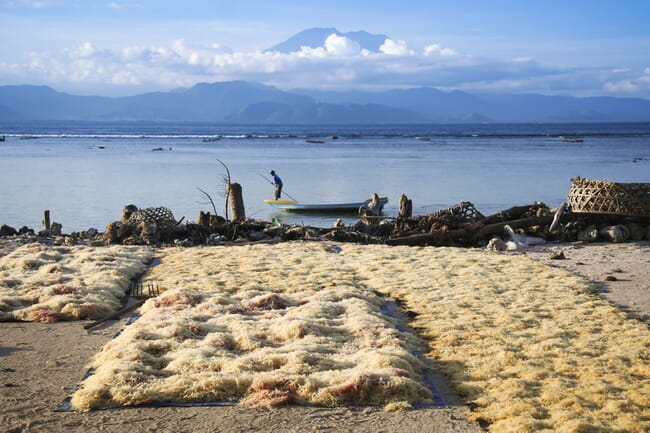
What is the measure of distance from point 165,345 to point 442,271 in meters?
5.63

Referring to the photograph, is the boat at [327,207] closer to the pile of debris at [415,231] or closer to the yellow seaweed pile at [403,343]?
the pile of debris at [415,231]

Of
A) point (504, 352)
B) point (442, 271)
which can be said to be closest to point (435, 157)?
point (442, 271)

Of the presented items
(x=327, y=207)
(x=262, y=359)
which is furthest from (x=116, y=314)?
(x=327, y=207)

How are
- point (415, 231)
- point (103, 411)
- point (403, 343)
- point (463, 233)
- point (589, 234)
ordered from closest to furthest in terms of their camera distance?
point (103, 411) → point (403, 343) → point (589, 234) → point (463, 233) → point (415, 231)

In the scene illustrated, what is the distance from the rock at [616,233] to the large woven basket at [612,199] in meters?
0.33

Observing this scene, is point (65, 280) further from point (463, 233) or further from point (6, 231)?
point (463, 233)

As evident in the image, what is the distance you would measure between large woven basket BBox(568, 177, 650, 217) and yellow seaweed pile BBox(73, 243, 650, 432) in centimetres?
447

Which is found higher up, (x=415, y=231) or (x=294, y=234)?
(x=415, y=231)

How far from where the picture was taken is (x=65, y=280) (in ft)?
33.4

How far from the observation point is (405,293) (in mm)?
9914

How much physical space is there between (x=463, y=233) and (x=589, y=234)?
2.56m

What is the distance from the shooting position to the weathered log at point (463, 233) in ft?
49.1

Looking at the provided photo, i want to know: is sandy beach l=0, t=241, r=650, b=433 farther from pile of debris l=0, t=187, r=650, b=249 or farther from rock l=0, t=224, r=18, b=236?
rock l=0, t=224, r=18, b=236

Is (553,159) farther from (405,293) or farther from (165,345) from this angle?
(165,345)
